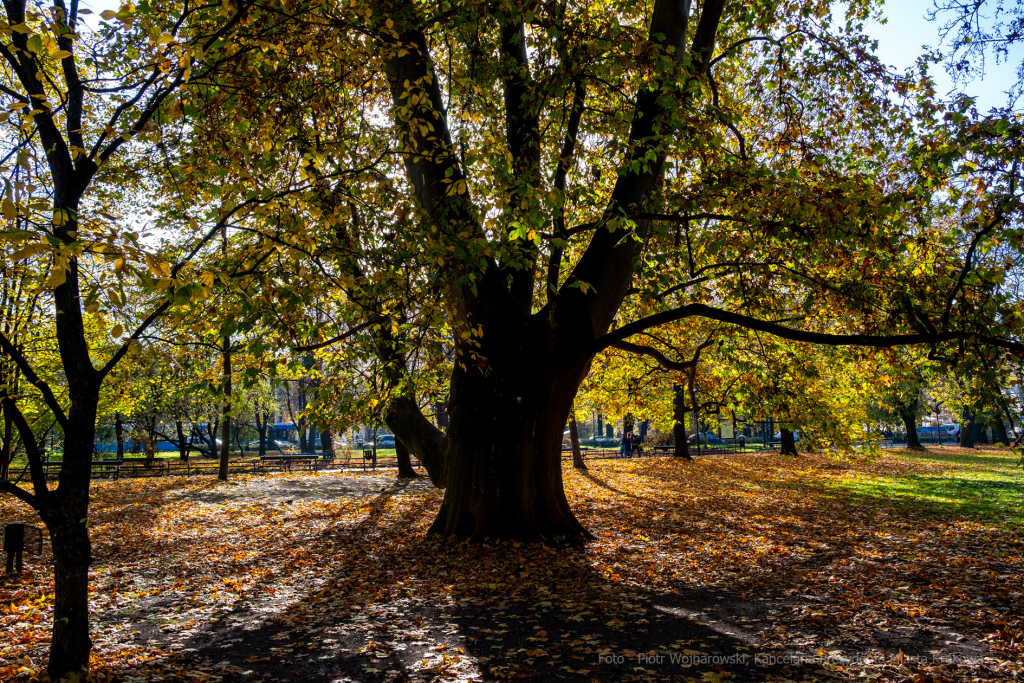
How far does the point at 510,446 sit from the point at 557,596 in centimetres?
255

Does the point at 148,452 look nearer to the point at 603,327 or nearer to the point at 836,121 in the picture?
the point at 603,327

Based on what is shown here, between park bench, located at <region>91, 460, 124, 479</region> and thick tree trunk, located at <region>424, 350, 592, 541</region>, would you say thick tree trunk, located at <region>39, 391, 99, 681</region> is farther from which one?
park bench, located at <region>91, 460, 124, 479</region>

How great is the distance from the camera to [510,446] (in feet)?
30.3

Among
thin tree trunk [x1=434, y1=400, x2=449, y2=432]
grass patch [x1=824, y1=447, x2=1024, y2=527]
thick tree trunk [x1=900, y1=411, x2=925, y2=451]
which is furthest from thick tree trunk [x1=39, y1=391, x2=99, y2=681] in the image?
thick tree trunk [x1=900, y1=411, x2=925, y2=451]

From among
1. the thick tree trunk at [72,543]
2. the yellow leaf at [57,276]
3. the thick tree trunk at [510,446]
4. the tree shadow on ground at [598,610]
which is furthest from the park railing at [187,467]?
the yellow leaf at [57,276]

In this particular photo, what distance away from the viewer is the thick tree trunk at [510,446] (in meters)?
9.23

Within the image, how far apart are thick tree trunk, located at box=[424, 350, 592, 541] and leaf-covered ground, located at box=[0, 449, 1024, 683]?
44 centimetres

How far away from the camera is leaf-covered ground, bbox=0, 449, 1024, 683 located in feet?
16.9

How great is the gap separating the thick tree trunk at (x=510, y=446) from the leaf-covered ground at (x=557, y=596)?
44 cm

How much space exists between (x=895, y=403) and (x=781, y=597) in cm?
3131

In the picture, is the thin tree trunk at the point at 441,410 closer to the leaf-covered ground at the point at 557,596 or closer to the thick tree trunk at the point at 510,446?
the thick tree trunk at the point at 510,446

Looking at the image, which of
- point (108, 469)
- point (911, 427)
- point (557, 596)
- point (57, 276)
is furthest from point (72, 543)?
point (911, 427)

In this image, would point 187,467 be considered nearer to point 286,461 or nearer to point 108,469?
point 108,469

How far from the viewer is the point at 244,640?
19.6ft
